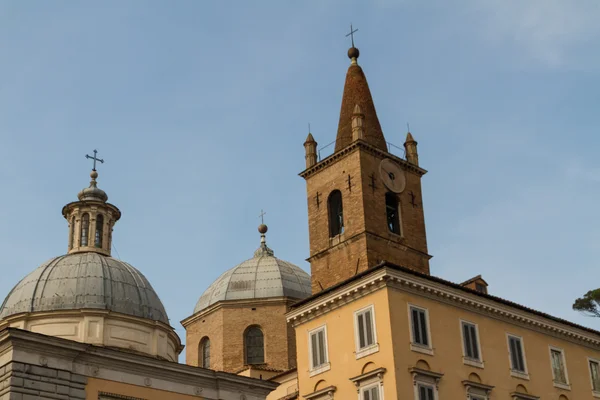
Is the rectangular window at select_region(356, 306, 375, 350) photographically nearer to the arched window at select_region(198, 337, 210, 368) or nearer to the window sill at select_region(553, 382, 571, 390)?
the window sill at select_region(553, 382, 571, 390)

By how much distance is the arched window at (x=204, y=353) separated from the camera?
45.3m

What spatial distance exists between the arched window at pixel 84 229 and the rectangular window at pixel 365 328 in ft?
50.1

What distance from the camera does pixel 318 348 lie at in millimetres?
32375

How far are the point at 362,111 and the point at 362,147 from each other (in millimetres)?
3349

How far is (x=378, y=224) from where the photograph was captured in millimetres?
35594

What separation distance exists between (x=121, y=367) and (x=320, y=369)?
884 cm

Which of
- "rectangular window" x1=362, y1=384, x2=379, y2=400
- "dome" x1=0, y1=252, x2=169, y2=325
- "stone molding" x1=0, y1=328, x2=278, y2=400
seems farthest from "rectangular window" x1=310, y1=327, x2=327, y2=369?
"dome" x1=0, y1=252, x2=169, y2=325

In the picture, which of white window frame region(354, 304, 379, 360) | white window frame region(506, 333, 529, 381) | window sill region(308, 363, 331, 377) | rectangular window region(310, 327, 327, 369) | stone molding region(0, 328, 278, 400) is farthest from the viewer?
white window frame region(506, 333, 529, 381)

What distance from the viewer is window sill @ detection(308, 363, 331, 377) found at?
3159 centimetres

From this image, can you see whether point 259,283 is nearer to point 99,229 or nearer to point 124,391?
point 99,229

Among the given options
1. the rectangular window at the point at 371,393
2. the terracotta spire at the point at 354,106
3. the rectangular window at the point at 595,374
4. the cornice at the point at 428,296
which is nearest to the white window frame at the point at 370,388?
the rectangular window at the point at 371,393

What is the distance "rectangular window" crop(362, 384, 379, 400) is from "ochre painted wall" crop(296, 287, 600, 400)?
46cm

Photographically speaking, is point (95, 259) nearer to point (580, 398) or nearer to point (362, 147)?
Answer: point (362, 147)

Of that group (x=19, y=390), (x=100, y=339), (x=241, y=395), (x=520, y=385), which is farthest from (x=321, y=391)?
(x=19, y=390)
